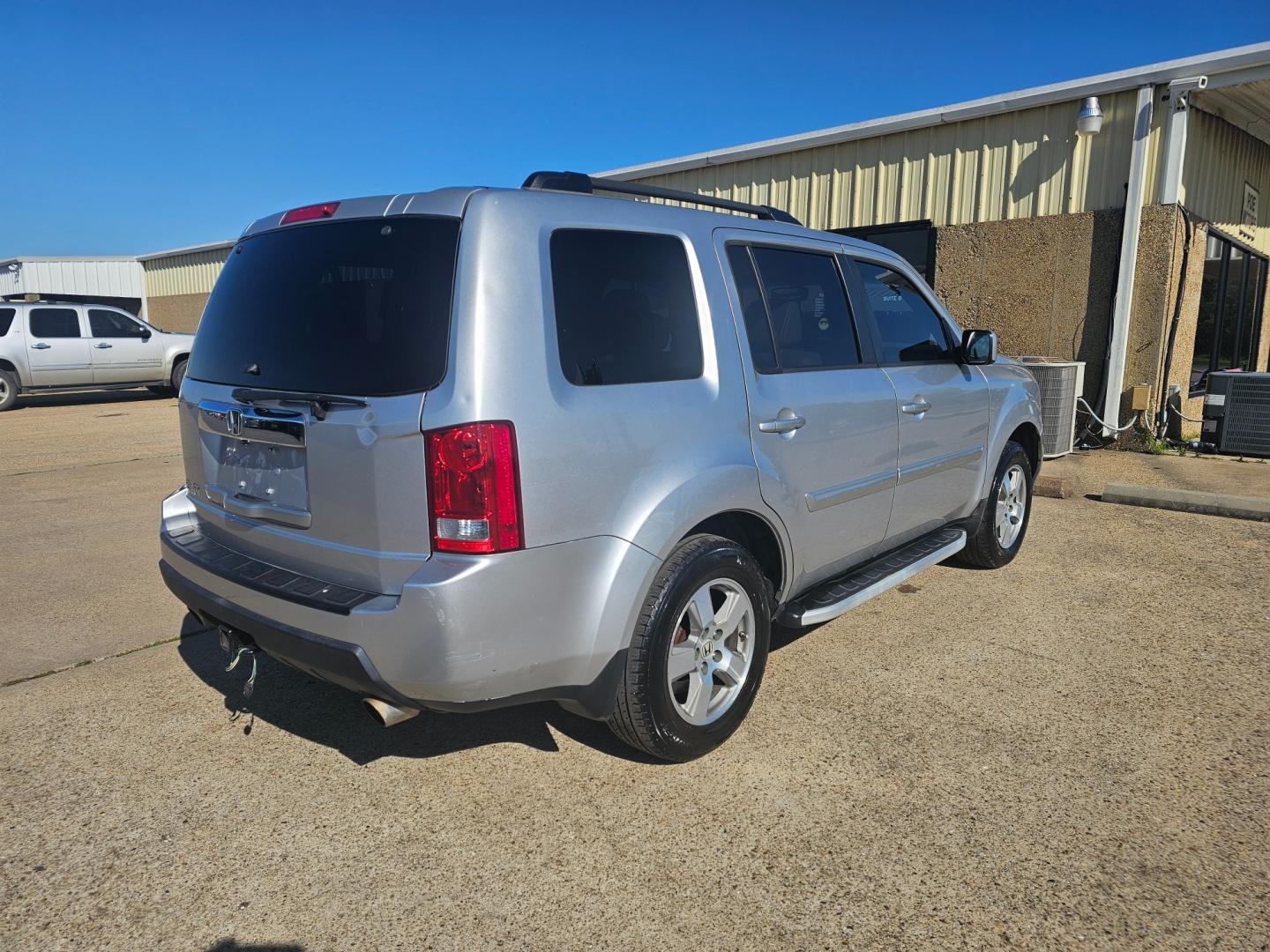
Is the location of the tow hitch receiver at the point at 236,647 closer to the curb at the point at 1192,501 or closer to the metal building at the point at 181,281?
the curb at the point at 1192,501

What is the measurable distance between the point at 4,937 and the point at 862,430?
126 inches

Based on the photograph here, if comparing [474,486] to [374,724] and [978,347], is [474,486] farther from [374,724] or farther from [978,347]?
Answer: [978,347]

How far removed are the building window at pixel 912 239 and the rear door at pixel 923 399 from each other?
6432mm

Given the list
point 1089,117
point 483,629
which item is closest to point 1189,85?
point 1089,117

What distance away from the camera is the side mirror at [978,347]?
451 cm

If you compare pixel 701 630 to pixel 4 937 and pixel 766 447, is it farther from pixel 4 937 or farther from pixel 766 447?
pixel 4 937

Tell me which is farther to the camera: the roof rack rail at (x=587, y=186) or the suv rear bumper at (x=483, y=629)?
the roof rack rail at (x=587, y=186)

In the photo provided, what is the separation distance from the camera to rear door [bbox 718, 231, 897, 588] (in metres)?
3.21

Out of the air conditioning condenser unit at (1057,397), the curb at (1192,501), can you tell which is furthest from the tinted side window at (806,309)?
the air conditioning condenser unit at (1057,397)

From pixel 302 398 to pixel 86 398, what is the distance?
17368mm

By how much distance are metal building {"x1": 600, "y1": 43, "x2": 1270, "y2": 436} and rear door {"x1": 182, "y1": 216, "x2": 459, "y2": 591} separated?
889 cm

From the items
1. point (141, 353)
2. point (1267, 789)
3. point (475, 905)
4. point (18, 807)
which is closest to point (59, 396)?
point (141, 353)

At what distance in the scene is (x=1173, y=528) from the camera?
6.22 metres

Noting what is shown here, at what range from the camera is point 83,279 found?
2997 cm
